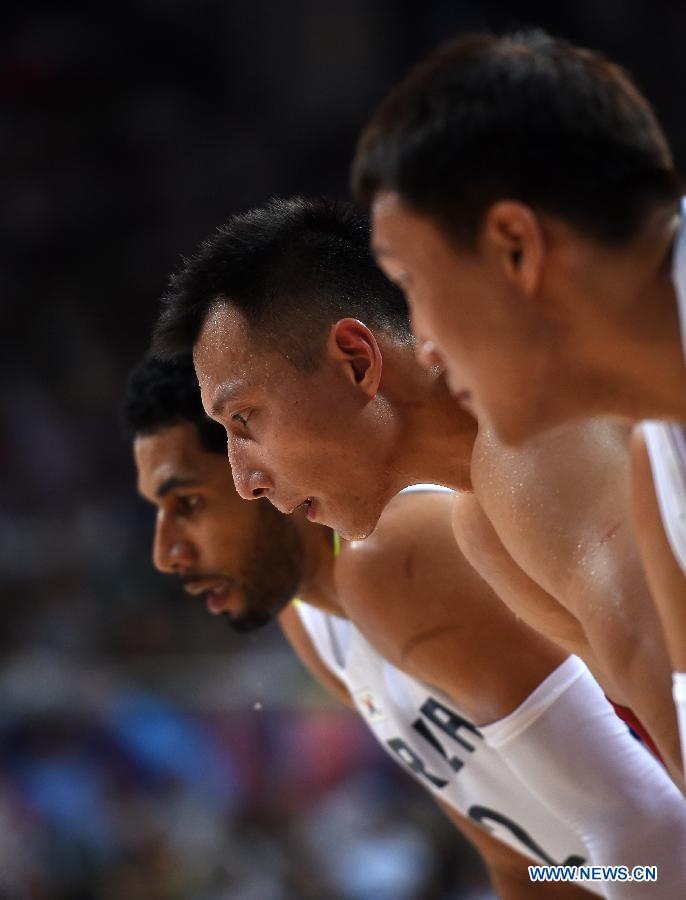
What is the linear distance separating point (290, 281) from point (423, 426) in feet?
1.04

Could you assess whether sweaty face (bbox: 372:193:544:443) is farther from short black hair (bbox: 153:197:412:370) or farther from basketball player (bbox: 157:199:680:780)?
short black hair (bbox: 153:197:412:370)

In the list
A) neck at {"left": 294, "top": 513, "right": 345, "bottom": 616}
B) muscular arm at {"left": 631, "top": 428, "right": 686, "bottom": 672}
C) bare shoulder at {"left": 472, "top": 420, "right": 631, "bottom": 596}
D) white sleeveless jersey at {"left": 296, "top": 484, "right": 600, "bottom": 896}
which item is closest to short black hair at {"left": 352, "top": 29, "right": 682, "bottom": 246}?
muscular arm at {"left": 631, "top": 428, "right": 686, "bottom": 672}

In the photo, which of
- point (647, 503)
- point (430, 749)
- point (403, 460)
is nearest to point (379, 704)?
point (430, 749)

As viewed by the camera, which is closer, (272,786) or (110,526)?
(272,786)

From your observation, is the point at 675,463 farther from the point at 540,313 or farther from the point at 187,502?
the point at 187,502

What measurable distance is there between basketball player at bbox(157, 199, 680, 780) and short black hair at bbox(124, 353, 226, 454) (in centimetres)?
74

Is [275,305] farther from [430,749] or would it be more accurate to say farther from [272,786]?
[272,786]

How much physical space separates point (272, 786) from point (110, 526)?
177cm

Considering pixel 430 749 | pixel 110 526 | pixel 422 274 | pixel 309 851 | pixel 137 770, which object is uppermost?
pixel 422 274

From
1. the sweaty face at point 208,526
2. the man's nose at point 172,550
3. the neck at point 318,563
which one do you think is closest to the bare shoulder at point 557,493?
the neck at point 318,563

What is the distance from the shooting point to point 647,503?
1.37 m

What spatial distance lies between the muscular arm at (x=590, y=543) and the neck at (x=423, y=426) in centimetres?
13

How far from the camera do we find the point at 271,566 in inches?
112

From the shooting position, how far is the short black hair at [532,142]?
1.29m
